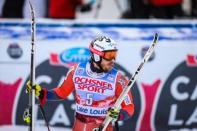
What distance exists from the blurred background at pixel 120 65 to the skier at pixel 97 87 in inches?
75.7

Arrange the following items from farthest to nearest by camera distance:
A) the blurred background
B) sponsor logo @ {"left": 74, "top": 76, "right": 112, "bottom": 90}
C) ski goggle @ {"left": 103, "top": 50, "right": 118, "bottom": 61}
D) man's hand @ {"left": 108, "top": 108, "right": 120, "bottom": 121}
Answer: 1. the blurred background
2. sponsor logo @ {"left": 74, "top": 76, "right": 112, "bottom": 90}
3. ski goggle @ {"left": 103, "top": 50, "right": 118, "bottom": 61}
4. man's hand @ {"left": 108, "top": 108, "right": 120, "bottom": 121}

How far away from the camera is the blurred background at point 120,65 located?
9570mm

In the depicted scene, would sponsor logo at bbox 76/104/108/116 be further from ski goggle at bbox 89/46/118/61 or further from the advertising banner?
the advertising banner

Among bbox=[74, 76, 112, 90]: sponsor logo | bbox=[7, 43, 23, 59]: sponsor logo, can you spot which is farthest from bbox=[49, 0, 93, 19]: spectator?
bbox=[74, 76, 112, 90]: sponsor logo

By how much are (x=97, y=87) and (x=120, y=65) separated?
2.09 metres

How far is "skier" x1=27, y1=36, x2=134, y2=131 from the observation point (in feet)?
24.5

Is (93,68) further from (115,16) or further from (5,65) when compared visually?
(115,16)

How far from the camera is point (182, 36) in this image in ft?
32.3

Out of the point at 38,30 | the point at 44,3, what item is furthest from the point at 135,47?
the point at 44,3

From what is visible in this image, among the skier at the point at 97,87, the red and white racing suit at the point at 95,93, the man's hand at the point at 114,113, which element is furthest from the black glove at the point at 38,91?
the man's hand at the point at 114,113

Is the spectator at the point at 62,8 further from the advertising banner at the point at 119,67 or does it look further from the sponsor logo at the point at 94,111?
the sponsor logo at the point at 94,111

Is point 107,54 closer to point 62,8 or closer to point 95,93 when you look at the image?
point 95,93

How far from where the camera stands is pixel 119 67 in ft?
31.5

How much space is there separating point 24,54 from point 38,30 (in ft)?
1.22
